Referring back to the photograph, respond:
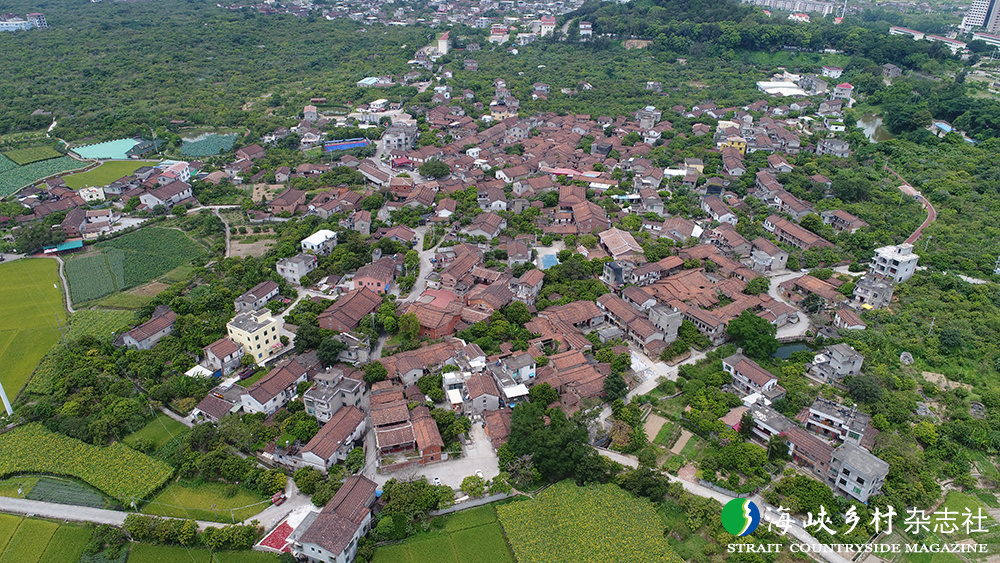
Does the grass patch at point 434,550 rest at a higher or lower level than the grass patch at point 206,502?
lower

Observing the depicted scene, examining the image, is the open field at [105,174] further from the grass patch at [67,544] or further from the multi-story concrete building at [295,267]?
the grass patch at [67,544]

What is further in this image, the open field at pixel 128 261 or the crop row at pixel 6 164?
the crop row at pixel 6 164

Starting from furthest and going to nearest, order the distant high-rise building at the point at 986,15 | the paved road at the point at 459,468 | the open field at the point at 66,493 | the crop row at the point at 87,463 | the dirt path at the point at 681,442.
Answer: the distant high-rise building at the point at 986,15 < the dirt path at the point at 681,442 < the paved road at the point at 459,468 < the crop row at the point at 87,463 < the open field at the point at 66,493

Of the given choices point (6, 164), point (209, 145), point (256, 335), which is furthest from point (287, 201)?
point (6, 164)

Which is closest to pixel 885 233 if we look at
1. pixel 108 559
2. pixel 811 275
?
pixel 811 275

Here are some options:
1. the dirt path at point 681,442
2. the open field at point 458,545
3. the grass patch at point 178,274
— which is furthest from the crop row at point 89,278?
the dirt path at point 681,442

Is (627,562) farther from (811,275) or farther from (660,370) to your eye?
(811,275)

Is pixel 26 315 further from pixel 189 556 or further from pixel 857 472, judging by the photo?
pixel 857 472
